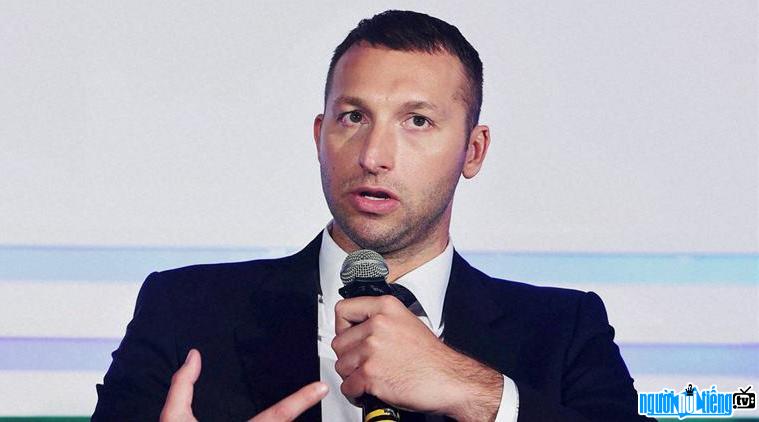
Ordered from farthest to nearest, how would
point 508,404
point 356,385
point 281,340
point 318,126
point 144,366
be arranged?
point 318,126 < point 281,340 < point 144,366 < point 508,404 < point 356,385

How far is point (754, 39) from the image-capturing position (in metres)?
3.73

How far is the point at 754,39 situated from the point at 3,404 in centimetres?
278

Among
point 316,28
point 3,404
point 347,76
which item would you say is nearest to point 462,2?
point 316,28

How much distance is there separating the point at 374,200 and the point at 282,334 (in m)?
0.44

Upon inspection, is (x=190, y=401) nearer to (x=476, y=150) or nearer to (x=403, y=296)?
(x=403, y=296)

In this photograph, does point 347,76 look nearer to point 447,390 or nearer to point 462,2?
point 462,2

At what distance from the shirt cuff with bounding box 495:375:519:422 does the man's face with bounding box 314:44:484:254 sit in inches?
22.3

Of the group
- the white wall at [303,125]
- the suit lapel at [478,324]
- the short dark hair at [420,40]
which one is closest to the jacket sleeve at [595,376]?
the suit lapel at [478,324]

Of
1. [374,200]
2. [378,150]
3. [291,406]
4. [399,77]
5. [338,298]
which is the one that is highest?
[399,77]

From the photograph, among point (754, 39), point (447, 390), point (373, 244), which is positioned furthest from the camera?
point (754, 39)

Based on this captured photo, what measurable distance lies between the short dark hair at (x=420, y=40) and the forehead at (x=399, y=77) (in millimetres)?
23

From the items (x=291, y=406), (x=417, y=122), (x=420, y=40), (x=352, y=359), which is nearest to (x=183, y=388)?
(x=291, y=406)
